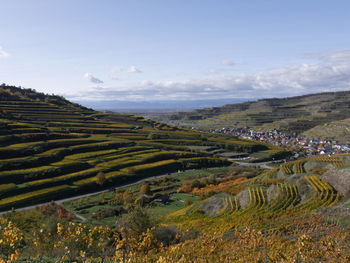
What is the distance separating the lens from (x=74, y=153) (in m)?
97.1

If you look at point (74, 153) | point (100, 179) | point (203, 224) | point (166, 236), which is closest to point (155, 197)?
point (100, 179)

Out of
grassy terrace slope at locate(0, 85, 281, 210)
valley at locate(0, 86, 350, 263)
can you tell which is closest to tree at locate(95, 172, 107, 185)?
grassy terrace slope at locate(0, 85, 281, 210)

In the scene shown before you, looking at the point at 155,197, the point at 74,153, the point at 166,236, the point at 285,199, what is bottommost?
the point at 155,197

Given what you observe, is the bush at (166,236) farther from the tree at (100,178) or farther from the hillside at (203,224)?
the tree at (100,178)

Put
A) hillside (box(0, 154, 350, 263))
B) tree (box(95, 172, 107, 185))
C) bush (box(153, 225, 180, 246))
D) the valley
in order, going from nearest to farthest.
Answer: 1. hillside (box(0, 154, 350, 263))
2. the valley
3. bush (box(153, 225, 180, 246))
4. tree (box(95, 172, 107, 185))

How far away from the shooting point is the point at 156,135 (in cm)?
13800

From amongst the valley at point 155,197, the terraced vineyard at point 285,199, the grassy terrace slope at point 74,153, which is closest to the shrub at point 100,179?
the grassy terrace slope at point 74,153

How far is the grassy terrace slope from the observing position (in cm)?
7250

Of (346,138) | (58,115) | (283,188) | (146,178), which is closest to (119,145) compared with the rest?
(146,178)

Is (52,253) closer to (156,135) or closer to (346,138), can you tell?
(156,135)

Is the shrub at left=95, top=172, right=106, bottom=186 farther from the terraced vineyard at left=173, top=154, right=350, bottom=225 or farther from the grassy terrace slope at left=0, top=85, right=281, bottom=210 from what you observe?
the terraced vineyard at left=173, top=154, right=350, bottom=225

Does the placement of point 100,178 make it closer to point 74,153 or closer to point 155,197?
point 155,197

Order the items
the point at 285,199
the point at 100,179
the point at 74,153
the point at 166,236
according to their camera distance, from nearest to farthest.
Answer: the point at 166,236, the point at 285,199, the point at 100,179, the point at 74,153

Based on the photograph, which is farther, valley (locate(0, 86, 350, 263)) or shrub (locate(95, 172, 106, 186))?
shrub (locate(95, 172, 106, 186))
